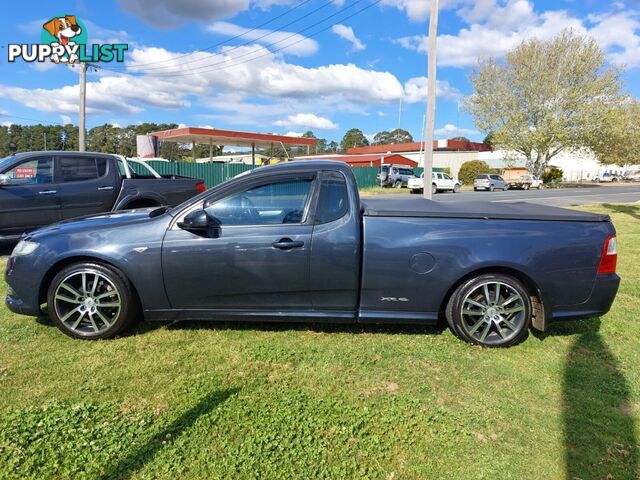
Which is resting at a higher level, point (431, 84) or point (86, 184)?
point (431, 84)

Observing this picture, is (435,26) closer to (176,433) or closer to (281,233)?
(281,233)

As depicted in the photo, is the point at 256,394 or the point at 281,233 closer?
the point at 256,394

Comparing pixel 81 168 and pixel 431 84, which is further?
pixel 431 84

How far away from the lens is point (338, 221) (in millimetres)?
3662

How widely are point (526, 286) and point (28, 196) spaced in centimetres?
722

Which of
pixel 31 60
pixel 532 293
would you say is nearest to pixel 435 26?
pixel 532 293

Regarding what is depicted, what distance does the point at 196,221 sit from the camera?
3.53 metres

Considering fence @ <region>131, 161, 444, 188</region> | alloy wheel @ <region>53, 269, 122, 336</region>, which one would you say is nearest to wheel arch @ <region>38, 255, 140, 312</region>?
alloy wheel @ <region>53, 269, 122, 336</region>

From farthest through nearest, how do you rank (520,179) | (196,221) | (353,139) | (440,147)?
(353,139) < (440,147) < (520,179) < (196,221)

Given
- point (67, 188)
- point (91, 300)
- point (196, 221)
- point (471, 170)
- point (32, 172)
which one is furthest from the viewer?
point (471, 170)

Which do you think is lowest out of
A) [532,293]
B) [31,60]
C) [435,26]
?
[532,293]

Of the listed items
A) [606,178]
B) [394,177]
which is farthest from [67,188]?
[606,178]

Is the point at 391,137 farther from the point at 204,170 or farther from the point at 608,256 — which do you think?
the point at 608,256

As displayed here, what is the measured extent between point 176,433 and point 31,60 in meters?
21.4
